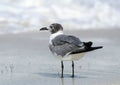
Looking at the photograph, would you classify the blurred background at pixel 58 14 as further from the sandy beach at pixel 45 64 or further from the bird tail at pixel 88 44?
the bird tail at pixel 88 44

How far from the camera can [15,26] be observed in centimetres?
1500

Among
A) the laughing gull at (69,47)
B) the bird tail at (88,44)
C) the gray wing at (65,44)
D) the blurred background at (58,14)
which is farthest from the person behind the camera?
the blurred background at (58,14)

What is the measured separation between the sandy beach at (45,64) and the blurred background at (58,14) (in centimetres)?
118

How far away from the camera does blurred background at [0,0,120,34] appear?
15.4 meters

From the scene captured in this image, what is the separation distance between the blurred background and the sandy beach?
1175 millimetres

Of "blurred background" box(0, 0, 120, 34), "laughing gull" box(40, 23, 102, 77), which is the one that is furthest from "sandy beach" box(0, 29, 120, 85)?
"blurred background" box(0, 0, 120, 34)

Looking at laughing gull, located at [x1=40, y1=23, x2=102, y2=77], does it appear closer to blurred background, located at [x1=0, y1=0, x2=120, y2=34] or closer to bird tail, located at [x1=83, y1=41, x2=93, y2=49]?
bird tail, located at [x1=83, y1=41, x2=93, y2=49]

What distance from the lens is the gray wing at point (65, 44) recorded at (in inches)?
390

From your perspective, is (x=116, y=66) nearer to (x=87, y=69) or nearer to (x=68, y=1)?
(x=87, y=69)

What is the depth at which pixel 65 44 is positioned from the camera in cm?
1008

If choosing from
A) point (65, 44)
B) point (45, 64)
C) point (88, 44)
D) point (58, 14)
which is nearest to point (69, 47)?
point (65, 44)

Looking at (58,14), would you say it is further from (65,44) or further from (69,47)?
(69,47)

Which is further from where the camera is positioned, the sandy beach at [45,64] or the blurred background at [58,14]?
the blurred background at [58,14]

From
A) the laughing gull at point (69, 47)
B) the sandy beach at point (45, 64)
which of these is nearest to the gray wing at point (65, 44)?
the laughing gull at point (69, 47)
